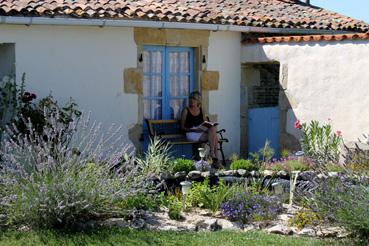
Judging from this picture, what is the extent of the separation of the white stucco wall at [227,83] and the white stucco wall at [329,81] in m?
0.54

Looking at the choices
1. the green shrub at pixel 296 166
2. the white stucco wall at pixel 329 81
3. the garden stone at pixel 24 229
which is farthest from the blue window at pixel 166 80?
the garden stone at pixel 24 229

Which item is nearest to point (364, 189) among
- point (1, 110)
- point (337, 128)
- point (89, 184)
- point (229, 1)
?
point (89, 184)

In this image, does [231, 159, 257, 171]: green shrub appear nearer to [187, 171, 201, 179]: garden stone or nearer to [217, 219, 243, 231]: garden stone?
[187, 171, 201, 179]: garden stone

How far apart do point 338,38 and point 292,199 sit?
3.94 meters

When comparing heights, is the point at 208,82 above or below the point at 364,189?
above

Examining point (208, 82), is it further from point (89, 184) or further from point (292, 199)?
point (89, 184)

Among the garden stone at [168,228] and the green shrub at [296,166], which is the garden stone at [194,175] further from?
the garden stone at [168,228]

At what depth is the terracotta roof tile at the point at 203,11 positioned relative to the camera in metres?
10.5

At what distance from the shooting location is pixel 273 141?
12781 mm

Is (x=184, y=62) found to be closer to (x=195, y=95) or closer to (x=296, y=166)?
(x=195, y=95)

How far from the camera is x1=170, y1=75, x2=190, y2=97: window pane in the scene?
12.3m

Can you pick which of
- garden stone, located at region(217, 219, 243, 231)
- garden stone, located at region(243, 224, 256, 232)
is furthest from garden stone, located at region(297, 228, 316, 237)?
garden stone, located at region(217, 219, 243, 231)

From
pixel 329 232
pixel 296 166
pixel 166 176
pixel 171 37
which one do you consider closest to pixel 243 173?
pixel 296 166

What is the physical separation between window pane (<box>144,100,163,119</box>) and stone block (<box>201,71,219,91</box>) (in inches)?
33.7
